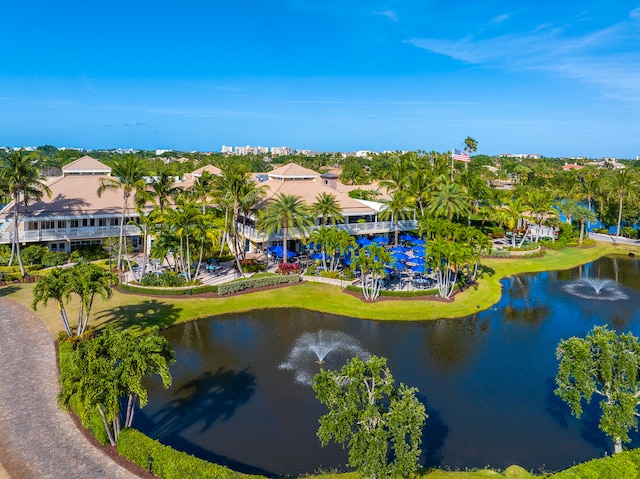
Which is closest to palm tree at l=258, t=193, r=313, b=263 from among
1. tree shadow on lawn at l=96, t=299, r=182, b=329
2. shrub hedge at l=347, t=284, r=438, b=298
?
shrub hedge at l=347, t=284, r=438, b=298

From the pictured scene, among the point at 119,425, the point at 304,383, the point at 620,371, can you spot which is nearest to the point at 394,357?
the point at 304,383

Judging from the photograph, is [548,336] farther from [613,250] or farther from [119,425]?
[613,250]

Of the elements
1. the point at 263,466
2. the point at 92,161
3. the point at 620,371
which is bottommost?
the point at 263,466

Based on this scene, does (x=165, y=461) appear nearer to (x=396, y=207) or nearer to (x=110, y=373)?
(x=110, y=373)

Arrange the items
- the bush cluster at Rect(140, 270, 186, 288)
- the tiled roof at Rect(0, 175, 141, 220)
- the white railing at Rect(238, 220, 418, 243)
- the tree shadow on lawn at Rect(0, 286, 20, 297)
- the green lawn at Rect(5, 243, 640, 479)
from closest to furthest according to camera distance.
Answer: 1. the green lawn at Rect(5, 243, 640, 479)
2. the tree shadow on lawn at Rect(0, 286, 20, 297)
3. the bush cluster at Rect(140, 270, 186, 288)
4. the tiled roof at Rect(0, 175, 141, 220)
5. the white railing at Rect(238, 220, 418, 243)

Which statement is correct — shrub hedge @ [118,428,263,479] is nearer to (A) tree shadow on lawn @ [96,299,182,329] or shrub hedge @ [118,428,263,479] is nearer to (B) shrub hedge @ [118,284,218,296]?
(A) tree shadow on lawn @ [96,299,182,329]

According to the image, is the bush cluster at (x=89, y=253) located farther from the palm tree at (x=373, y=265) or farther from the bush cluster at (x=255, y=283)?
the palm tree at (x=373, y=265)
